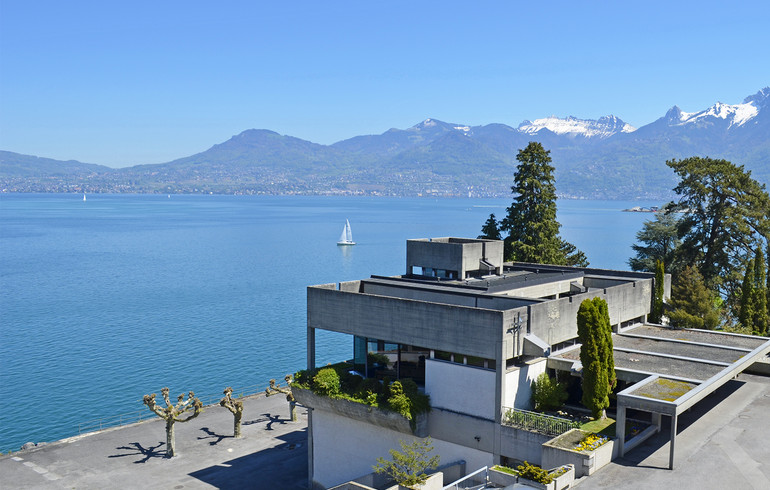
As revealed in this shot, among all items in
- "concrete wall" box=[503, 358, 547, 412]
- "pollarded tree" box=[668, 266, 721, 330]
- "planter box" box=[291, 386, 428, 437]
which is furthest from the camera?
"pollarded tree" box=[668, 266, 721, 330]

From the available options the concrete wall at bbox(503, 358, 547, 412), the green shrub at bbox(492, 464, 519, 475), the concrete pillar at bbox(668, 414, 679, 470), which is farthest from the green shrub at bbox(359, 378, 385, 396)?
the concrete pillar at bbox(668, 414, 679, 470)

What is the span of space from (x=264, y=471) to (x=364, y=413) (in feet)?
28.9

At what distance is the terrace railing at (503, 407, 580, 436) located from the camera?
1062 inches

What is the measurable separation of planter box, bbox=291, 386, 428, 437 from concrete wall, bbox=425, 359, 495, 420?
4.03 ft

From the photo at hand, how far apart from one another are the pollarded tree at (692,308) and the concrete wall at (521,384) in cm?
1743

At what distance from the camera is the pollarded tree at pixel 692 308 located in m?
43.3

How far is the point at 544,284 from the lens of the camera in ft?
126

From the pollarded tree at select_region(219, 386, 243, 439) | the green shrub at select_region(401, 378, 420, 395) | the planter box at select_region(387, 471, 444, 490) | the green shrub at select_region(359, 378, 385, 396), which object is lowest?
the pollarded tree at select_region(219, 386, 243, 439)

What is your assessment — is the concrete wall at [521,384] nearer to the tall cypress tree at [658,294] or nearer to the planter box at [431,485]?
the planter box at [431,485]

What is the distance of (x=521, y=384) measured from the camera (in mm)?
29422

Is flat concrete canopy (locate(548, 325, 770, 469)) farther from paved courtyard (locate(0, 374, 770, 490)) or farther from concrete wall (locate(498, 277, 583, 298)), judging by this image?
concrete wall (locate(498, 277, 583, 298))

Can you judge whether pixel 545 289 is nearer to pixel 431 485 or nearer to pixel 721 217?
pixel 431 485

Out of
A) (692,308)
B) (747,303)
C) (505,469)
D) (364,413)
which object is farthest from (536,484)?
(747,303)

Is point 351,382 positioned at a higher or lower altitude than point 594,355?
lower
